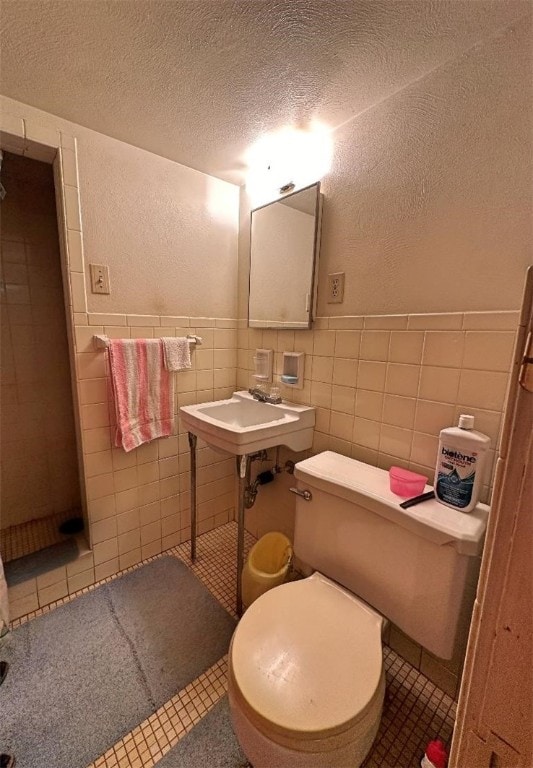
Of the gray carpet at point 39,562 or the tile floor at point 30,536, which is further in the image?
the tile floor at point 30,536

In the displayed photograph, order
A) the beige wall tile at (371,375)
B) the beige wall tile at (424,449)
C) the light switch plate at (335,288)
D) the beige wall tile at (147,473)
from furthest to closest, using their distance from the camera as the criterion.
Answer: the beige wall tile at (147,473) < the light switch plate at (335,288) < the beige wall tile at (371,375) < the beige wall tile at (424,449)

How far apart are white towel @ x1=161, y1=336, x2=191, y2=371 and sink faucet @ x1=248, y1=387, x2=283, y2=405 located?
0.37 m

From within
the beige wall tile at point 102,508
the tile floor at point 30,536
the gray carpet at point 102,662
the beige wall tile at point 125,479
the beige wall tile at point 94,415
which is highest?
the beige wall tile at point 94,415

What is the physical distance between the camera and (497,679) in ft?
1.19

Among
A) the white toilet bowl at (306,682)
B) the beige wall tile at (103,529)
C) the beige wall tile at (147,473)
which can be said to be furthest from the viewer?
the beige wall tile at (147,473)

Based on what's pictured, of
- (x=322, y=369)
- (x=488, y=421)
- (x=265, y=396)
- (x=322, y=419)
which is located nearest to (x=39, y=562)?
(x=265, y=396)

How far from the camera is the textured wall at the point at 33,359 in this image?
5.48 feet

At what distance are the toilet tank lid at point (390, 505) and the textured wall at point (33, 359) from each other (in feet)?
5.54

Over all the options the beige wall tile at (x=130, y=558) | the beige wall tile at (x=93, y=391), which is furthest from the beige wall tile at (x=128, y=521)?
the beige wall tile at (x=93, y=391)

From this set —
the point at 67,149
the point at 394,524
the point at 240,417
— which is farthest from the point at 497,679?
the point at 67,149

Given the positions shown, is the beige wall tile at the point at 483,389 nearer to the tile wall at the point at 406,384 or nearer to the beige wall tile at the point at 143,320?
the tile wall at the point at 406,384

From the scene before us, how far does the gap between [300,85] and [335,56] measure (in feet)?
0.47

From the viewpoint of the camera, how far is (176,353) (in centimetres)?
154

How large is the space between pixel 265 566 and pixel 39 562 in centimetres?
107
